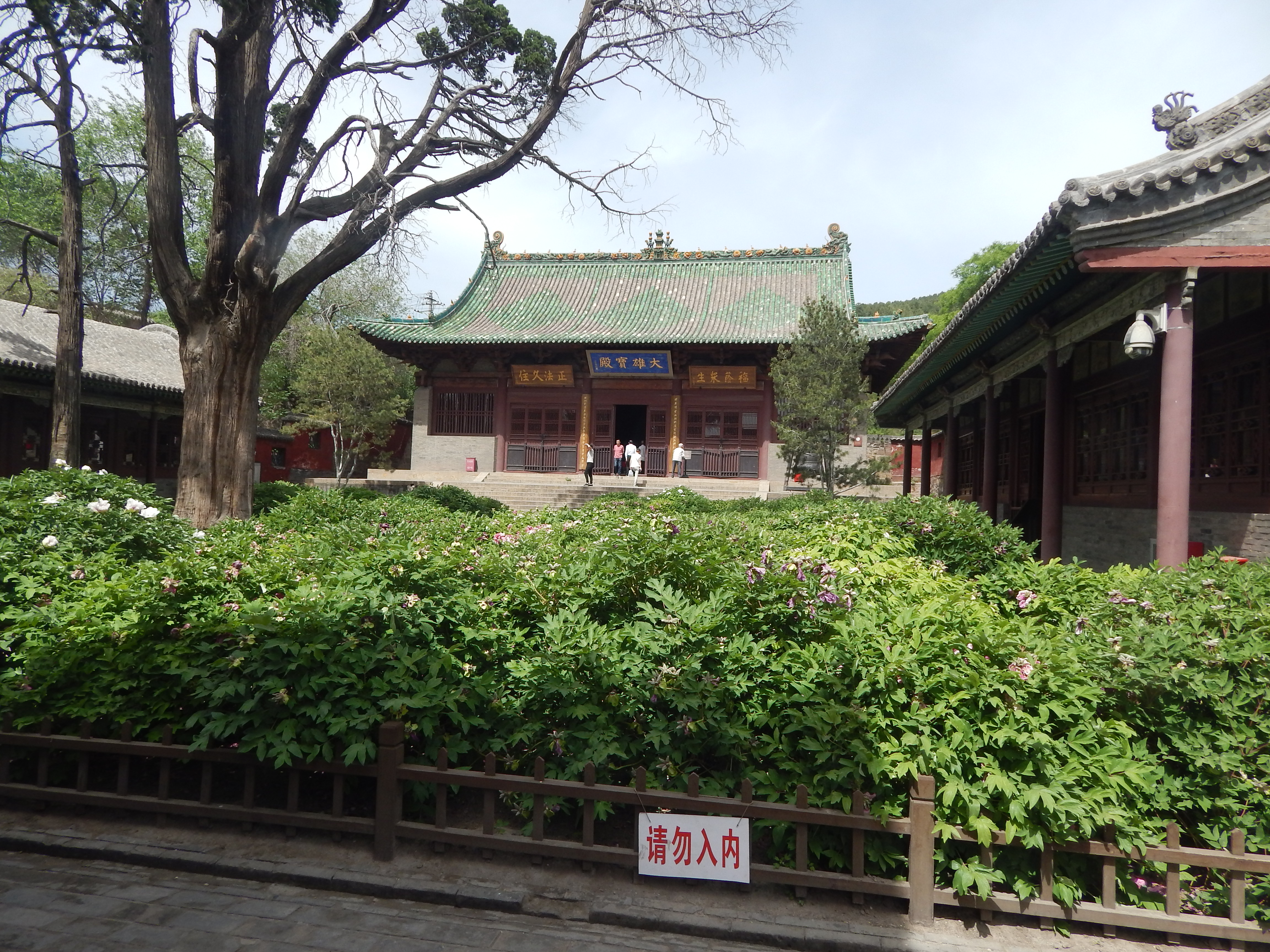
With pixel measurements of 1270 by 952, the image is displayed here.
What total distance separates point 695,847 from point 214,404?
28.5ft

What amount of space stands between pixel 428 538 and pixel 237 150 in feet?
23.3

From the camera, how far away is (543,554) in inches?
167

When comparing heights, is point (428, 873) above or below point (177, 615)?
below

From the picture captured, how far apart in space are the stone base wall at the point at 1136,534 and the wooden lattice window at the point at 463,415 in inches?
658

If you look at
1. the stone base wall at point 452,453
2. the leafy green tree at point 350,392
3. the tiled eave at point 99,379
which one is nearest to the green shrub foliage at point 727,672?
the tiled eave at point 99,379

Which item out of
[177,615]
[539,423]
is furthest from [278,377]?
[177,615]

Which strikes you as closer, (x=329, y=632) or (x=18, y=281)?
(x=329, y=632)

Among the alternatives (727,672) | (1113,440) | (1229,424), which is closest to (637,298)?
(1113,440)

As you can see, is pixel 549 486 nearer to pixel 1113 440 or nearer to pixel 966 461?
pixel 966 461

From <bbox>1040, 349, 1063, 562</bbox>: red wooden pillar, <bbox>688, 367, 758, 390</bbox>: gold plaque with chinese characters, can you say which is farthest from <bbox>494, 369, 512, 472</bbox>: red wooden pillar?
<bbox>1040, 349, 1063, 562</bbox>: red wooden pillar

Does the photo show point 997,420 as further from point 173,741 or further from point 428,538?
point 173,741

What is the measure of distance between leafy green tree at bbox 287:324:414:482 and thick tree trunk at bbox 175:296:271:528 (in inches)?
546

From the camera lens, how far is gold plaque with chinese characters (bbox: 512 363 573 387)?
22.5 meters

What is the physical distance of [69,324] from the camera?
45.8 feet
